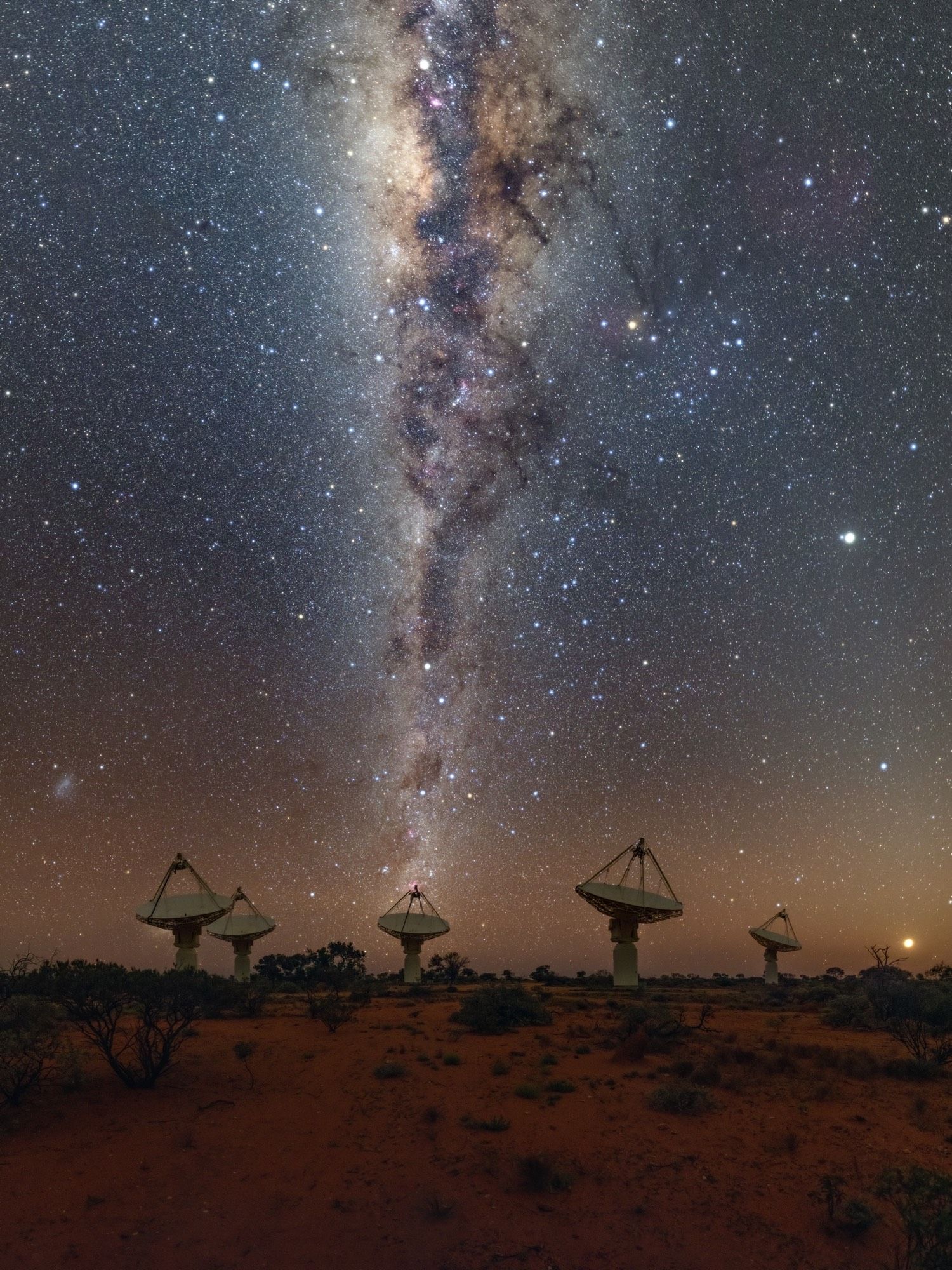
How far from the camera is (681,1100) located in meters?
15.5

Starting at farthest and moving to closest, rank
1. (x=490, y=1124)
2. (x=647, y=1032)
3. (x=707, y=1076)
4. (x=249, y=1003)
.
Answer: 1. (x=249, y=1003)
2. (x=647, y=1032)
3. (x=707, y=1076)
4. (x=490, y=1124)

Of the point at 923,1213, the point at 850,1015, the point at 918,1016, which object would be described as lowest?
the point at 923,1213

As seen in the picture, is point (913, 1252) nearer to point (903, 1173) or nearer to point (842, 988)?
point (903, 1173)

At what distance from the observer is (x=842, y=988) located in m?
36.5

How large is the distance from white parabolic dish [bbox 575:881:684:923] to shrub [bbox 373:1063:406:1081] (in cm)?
1594

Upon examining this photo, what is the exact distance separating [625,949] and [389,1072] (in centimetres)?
1757

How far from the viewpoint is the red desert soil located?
1102cm

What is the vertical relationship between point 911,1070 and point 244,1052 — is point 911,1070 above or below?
above

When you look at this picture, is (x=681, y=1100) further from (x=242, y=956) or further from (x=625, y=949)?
(x=242, y=956)

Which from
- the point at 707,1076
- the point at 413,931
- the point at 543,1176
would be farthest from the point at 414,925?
the point at 543,1176

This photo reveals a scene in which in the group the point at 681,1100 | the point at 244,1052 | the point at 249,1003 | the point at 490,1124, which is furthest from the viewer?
the point at 249,1003

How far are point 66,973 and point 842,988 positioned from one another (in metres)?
33.0

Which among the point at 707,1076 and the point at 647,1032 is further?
the point at 647,1032

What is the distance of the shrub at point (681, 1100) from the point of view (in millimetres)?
15391
